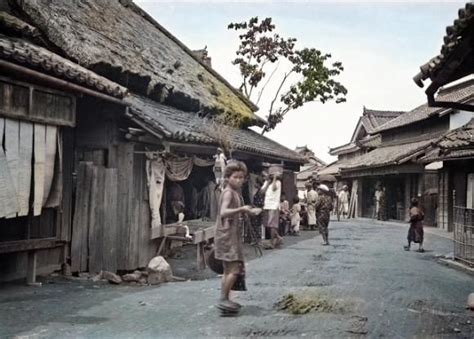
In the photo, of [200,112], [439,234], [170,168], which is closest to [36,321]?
[170,168]

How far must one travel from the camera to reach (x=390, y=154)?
2977 cm

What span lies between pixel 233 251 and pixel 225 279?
37 cm

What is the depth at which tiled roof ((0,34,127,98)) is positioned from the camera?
698cm

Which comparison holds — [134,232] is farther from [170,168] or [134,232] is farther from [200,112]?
[200,112]

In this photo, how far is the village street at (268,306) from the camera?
5660 millimetres

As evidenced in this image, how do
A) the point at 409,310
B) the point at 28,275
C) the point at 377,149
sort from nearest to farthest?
the point at 409,310 < the point at 28,275 < the point at 377,149

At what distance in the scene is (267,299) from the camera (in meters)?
7.37

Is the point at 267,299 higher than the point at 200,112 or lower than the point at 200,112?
lower

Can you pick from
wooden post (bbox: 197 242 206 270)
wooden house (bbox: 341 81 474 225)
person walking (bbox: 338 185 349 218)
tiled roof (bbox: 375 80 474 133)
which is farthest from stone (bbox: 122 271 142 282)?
person walking (bbox: 338 185 349 218)

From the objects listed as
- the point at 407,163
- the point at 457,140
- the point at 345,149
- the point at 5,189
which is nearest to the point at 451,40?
the point at 5,189

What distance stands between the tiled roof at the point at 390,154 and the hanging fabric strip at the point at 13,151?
69.9ft

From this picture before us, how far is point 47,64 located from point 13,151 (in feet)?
4.54

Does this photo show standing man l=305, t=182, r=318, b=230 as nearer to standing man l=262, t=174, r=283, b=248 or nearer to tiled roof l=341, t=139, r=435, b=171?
tiled roof l=341, t=139, r=435, b=171

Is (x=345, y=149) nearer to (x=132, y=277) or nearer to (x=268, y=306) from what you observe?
(x=132, y=277)
